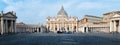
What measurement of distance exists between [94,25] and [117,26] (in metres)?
31.1

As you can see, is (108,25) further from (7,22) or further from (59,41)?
(59,41)

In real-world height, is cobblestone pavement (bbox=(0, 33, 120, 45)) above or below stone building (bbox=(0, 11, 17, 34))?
below

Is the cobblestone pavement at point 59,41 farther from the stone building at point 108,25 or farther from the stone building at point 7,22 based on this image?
the stone building at point 108,25

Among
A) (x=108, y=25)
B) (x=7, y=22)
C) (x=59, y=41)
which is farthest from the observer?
(x=108, y=25)

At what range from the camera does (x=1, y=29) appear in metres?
123

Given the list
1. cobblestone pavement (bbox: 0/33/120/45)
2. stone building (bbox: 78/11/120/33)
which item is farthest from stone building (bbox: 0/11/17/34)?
cobblestone pavement (bbox: 0/33/120/45)

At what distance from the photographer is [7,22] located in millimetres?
135625

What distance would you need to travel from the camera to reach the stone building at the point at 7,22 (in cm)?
12380

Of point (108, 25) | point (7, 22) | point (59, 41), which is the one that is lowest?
point (59, 41)

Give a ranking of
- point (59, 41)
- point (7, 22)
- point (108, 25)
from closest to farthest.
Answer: point (59, 41), point (7, 22), point (108, 25)

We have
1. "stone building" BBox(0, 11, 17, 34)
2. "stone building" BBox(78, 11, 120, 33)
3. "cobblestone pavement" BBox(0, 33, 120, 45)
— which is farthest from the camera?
"stone building" BBox(78, 11, 120, 33)

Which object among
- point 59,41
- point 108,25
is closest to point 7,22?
point 108,25

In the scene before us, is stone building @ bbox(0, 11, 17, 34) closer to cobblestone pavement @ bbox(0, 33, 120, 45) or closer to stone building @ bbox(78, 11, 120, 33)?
stone building @ bbox(78, 11, 120, 33)

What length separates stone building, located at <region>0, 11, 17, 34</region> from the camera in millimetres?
123800
